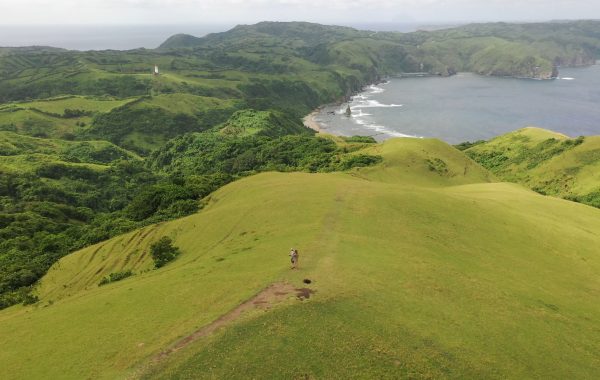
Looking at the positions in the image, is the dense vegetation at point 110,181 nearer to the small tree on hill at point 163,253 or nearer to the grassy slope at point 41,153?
the grassy slope at point 41,153

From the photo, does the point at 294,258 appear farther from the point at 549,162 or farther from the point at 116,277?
the point at 549,162

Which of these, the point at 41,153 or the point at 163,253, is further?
the point at 41,153

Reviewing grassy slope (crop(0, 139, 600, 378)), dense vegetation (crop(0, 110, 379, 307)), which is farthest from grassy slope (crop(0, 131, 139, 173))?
grassy slope (crop(0, 139, 600, 378))

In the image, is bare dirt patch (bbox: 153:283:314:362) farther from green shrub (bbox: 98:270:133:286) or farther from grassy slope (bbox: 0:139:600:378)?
green shrub (bbox: 98:270:133:286)

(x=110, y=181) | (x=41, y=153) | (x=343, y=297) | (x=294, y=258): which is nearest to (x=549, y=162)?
(x=294, y=258)

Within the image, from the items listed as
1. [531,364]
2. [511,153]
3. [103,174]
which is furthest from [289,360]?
[511,153]
